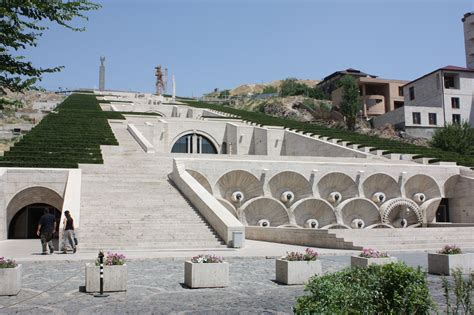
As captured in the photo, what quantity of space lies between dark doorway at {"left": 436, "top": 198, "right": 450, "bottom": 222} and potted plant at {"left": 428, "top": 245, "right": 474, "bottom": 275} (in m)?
20.4

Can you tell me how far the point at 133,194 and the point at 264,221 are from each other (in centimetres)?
834

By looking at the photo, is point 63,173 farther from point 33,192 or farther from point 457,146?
point 457,146

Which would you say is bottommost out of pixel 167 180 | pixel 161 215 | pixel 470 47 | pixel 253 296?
pixel 253 296

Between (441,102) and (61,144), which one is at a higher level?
(441,102)

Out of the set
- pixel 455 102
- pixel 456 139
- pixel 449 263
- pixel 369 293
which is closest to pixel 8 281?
pixel 369 293

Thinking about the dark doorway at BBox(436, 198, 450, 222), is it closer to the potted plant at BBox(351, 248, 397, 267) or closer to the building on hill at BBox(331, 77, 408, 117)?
the potted plant at BBox(351, 248, 397, 267)

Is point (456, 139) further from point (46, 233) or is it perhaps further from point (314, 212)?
point (46, 233)

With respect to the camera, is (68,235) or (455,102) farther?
(455,102)

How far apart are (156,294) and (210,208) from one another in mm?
9882

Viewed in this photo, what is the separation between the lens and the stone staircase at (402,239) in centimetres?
1838

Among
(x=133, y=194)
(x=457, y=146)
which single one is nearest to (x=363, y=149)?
(x=457, y=146)

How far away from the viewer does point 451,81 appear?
60688 mm

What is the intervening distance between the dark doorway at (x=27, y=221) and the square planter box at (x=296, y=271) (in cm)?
1498

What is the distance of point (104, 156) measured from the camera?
89.7 feet
